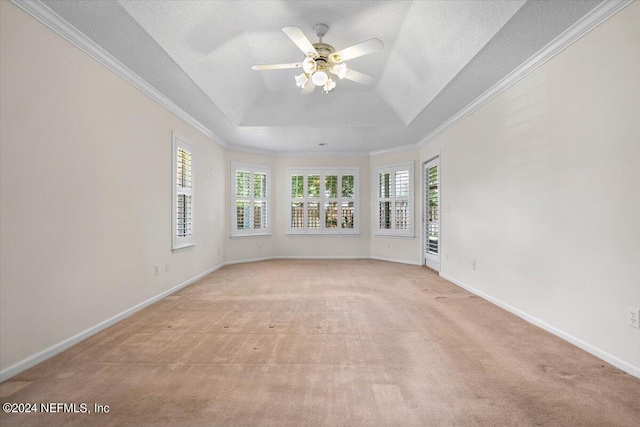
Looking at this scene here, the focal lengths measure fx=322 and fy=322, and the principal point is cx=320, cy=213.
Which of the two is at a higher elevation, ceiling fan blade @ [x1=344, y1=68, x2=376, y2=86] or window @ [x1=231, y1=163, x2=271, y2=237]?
ceiling fan blade @ [x1=344, y1=68, x2=376, y2=86]

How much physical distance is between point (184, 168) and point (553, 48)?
4712 mm

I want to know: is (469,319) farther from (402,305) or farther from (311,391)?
(311,391)

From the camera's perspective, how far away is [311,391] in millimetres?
1994

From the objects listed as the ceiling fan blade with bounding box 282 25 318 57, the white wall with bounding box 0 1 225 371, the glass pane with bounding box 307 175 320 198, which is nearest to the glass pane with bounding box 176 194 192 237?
the white wall with bounding box 0 1 225 371

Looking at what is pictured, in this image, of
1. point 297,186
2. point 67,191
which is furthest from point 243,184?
point 67,191

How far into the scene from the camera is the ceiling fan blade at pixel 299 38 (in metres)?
2.73

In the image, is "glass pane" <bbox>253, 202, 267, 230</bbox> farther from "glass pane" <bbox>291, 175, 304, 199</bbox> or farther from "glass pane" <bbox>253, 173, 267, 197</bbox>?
"glass pane" <bbox>291, 175, 304, 199</bbox>

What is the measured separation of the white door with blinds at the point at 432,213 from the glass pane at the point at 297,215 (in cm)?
295

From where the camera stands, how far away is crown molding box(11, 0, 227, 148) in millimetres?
2336

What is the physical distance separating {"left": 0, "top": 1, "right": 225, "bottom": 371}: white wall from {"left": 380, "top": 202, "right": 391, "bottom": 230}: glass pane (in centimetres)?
503

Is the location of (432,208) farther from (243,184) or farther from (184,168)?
(184,168)

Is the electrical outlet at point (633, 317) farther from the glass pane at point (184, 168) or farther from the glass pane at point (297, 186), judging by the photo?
the glass pane at point (297, 186)

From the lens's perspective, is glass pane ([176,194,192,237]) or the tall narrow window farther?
the tall narrow window

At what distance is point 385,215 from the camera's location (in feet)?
25.2
